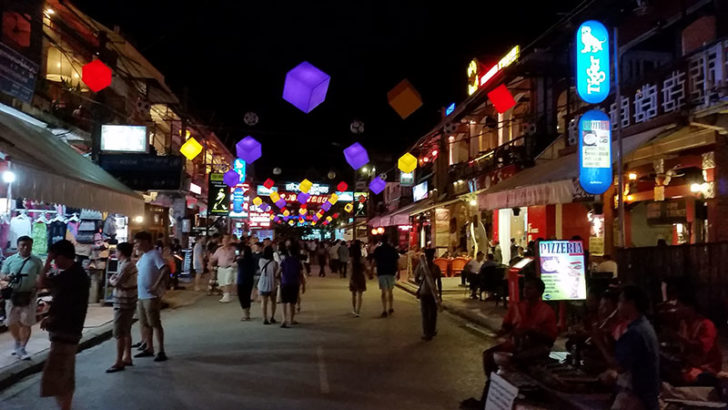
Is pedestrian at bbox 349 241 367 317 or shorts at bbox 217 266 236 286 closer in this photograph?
pedestrian at bbox 349 241 367 317

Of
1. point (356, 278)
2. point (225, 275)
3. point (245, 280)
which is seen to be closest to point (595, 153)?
point (356, 278)

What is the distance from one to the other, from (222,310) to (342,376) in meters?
8.48

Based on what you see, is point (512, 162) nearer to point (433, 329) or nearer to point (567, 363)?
point (433, 329)

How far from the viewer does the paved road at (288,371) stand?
22.0ft

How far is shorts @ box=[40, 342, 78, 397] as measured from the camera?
18.5 ft

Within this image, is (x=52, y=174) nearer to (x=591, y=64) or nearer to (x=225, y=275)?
(x=225, y=275)

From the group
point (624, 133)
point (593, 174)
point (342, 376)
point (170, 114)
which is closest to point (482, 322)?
point (593, 174)

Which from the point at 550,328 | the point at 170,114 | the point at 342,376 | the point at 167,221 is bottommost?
the point at 342,376

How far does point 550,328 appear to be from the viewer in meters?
6.06

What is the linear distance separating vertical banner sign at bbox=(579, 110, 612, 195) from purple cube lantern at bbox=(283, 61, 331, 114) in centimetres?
510

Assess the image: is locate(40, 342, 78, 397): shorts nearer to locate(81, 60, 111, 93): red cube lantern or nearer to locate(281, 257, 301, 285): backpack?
locate(281, 257, 301, 285): backpack

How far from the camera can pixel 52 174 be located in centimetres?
963

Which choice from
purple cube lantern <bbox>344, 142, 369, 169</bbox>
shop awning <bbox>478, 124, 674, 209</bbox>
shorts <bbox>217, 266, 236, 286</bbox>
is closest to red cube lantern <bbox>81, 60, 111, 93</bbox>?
shorts <bbox>217, 266, 236, 286</bbox>

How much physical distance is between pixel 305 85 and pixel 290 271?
4.17 m
